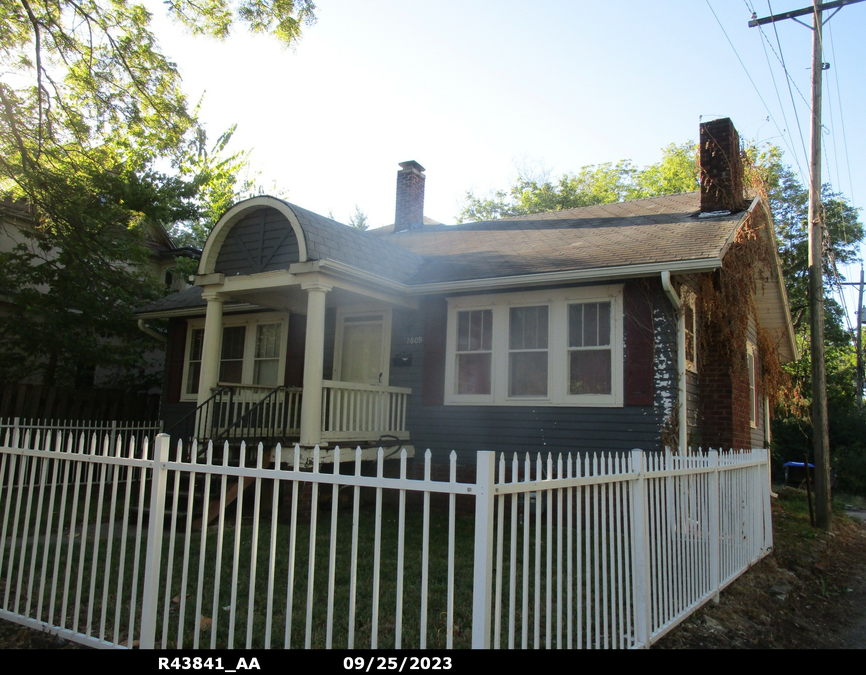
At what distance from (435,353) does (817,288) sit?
6.74m

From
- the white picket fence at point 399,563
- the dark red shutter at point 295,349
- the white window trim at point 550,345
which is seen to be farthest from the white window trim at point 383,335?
the white picket fence at point 399,563

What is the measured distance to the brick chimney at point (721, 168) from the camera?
35.1 feet

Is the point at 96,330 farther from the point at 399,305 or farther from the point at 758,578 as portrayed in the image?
the point at 758,578

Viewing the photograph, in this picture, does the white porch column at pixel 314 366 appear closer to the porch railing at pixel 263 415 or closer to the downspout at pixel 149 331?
the porch railing at pixel 263 415

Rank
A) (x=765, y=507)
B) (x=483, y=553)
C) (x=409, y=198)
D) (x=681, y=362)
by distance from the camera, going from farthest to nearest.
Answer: (x=409, y=198), (x=681, y=362), (x=765, y=507), (x=483, y=553)

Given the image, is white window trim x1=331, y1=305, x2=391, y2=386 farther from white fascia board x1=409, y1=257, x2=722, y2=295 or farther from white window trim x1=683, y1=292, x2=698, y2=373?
white window trim x1=683, y1=292, x2=698, y2=373

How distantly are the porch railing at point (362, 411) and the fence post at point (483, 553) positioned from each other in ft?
19.9

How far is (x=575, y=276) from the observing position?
8.88 metres

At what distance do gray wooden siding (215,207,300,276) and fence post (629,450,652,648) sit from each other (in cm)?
628

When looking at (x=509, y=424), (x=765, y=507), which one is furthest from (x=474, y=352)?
(x=765, y=507)

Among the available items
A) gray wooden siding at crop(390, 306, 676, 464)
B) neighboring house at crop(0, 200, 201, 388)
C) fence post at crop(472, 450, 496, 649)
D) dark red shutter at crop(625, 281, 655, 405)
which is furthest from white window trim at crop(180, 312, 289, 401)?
fence post at crop(472, 450, 496, 649)

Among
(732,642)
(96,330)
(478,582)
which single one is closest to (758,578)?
(732,642)
